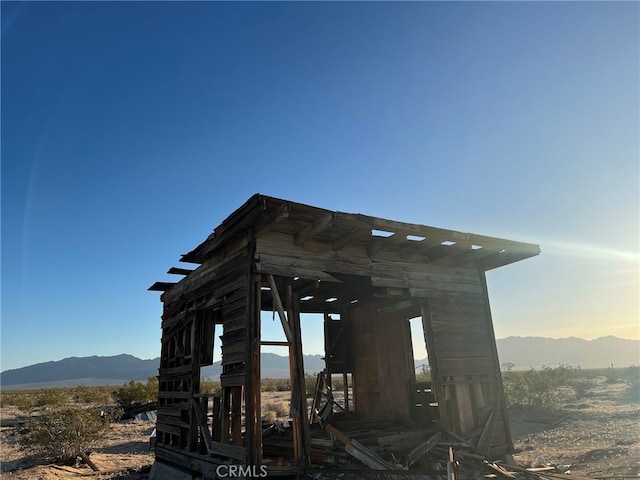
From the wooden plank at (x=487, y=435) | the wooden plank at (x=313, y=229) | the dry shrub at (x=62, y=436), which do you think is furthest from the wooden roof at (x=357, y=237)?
the dry shrub at (x=62, y=436)

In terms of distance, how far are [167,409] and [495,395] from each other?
324 inches

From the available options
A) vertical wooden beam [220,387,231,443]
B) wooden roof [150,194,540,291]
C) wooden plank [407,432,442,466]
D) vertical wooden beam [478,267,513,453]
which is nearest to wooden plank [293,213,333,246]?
wooden roof [150,194,540,291]

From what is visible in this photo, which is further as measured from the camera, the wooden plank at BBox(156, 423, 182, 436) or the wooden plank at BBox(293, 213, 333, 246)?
the wooden plank at BBox(156, 423, 182, 436)

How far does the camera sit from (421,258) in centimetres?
1070

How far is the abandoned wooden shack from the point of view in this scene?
26.2 feet

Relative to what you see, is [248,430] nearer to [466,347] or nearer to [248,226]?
[248,226]

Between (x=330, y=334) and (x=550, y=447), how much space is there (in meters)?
7.76

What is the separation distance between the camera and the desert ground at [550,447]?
1086cm

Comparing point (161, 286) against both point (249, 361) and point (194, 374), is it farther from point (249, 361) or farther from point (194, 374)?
point (249, 361)

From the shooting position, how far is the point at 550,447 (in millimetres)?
13766

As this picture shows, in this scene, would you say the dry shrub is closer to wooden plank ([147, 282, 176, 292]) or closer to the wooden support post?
wooden plank ([147, 282, 176, 292])

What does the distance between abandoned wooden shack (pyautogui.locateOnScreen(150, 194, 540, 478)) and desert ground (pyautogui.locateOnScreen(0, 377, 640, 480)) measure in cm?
243

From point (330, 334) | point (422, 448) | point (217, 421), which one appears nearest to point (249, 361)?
point (217, 421)

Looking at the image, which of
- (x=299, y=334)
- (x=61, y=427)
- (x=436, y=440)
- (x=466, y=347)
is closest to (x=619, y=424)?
(x=466, y=347)
